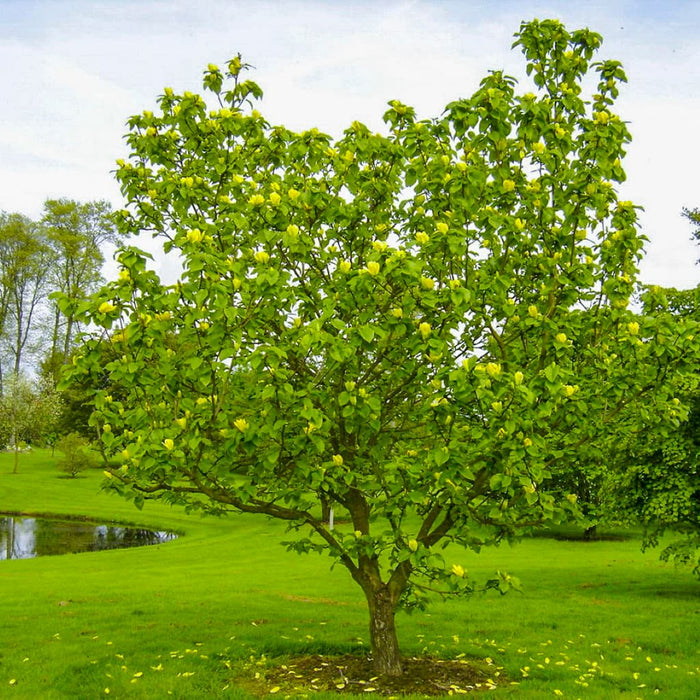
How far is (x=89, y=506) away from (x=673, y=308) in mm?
37865

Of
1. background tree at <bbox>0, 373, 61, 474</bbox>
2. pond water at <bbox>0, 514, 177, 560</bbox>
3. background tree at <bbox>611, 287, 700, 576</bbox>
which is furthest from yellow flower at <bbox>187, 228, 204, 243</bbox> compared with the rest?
background tree at <bbox>0, 373, 61, 474</bbox>

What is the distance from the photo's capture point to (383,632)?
970 centimetres

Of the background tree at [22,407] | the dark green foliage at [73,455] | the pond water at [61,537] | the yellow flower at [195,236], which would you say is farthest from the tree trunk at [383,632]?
the background tree at [22,407]

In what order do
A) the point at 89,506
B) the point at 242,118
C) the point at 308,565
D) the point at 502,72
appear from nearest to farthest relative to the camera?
1. the point at 502,72
2. the point at 242,118
3. the point at 308,565
4. the point at 89,506

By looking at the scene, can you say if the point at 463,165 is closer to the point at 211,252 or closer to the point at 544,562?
the point at 211,252

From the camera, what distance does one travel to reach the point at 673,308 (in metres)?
20.1

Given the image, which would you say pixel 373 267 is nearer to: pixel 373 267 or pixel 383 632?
pixel 373 267

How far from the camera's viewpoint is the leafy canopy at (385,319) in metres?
7.31

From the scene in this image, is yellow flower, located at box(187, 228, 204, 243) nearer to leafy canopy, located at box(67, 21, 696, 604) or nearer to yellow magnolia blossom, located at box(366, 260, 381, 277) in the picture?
leafy canopy, located at box(67, 21, 696, 604)

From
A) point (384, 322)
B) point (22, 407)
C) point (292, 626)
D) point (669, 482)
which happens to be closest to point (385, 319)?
point (384, 322)

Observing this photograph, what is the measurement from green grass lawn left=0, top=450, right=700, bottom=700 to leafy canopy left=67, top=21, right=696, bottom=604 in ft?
8.65

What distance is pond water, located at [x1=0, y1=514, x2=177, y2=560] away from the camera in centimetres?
3155

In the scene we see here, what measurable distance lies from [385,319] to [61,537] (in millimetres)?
32771

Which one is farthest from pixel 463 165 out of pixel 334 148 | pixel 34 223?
pixel 34 223
